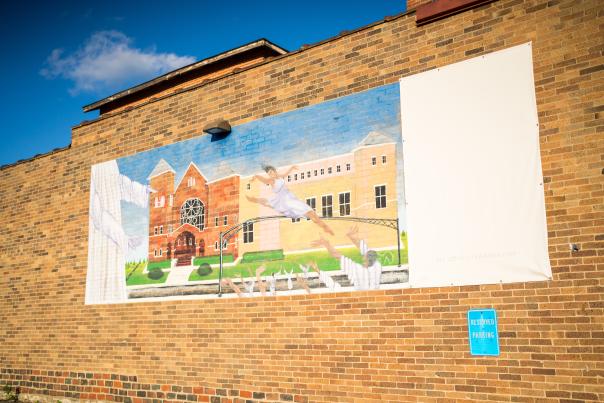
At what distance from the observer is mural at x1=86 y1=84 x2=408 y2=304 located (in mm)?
6863

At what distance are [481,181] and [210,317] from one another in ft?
14.5

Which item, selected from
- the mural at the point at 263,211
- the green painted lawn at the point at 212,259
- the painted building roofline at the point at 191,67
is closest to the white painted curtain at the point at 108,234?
Answer: the mural at the point at 263,211

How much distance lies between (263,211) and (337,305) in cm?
186

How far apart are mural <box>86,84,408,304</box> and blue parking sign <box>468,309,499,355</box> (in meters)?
0.92

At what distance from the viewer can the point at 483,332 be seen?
228 inches

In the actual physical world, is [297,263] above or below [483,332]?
above

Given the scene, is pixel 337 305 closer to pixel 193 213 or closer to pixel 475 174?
pixel 475 174

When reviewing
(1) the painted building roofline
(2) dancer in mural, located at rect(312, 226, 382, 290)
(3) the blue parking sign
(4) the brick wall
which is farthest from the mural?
(1) the painted building roofline

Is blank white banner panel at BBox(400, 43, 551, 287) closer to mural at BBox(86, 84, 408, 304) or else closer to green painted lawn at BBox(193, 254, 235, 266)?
mural at BBox(86, 84, 408, 304)

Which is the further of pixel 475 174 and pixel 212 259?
pixel 212 259

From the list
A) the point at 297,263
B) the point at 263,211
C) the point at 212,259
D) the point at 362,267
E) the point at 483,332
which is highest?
the point at 263,211

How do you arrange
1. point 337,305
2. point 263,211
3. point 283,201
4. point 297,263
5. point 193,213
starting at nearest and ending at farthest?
1. point 337,305
2. point 297,263
3. point 283,201
4. point 263,211
5. point 193,213

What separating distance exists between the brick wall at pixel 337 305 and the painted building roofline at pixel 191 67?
3.99 metres

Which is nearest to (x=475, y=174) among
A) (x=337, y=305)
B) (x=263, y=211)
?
(x=337, y=305)
